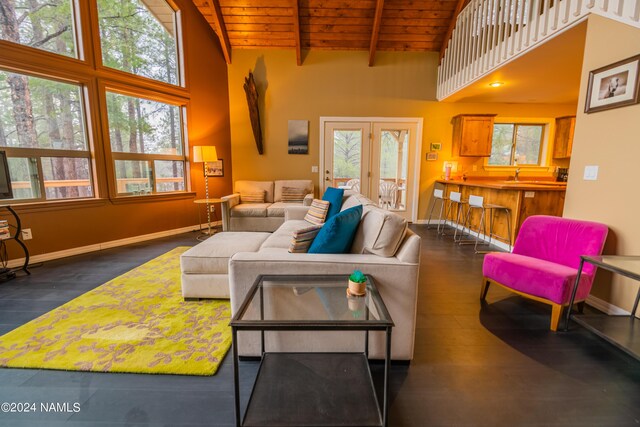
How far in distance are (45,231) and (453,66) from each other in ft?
20.8

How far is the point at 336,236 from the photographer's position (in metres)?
1.74

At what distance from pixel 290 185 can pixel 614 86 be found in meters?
4.25

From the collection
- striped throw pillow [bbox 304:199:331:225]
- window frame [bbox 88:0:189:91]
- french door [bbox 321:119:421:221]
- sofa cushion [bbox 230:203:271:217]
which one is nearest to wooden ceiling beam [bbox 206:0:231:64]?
window frame [bbox 88:0:189:91]

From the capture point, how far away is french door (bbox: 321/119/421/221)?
557 cm

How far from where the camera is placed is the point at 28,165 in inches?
128

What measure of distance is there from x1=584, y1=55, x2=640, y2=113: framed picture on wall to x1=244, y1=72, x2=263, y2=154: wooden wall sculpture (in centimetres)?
464

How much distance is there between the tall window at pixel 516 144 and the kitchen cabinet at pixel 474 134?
445mm

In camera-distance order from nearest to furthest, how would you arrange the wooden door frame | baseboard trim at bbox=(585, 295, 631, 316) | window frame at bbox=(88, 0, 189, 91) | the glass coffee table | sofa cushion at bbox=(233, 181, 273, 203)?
the glass coffee table → baseboard trim at bbox=(585, 295, 631, 316) → window frame at bbox=(88, 0, 189, 91) → sofa cushion at bbox=(233, 181, 273, 203) → the wooden door frame

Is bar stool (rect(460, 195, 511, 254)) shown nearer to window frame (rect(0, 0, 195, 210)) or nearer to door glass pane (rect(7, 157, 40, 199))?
window frame (rect(0, 0, 195, 210))

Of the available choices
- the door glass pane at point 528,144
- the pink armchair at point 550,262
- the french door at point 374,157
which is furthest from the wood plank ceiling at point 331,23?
the pink armchair at point 550,262

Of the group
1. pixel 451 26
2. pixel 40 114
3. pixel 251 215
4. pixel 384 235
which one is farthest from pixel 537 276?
pixel 40 114

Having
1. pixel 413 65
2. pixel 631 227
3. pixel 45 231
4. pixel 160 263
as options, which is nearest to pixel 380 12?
pixel 413 65

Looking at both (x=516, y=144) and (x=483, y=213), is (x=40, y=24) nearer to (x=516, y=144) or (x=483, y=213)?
(x=483, y=213)

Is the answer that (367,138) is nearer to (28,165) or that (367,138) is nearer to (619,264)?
(619,264)
